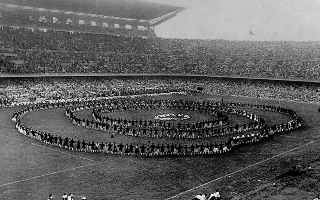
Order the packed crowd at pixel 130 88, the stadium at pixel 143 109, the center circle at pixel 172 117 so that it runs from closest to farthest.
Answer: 1. the stadium at pixel 143 109
2. the center circle at pixel 172 117
3. the packed crowd at pixel 130 88

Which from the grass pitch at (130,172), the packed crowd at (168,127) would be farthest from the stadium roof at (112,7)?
the grass pitch at (130,172)

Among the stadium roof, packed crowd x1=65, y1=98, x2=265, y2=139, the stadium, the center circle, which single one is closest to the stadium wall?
the stadium

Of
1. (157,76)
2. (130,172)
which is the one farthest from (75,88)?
(130,172)

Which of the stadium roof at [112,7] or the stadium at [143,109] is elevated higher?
the stadium roof at [112,7]

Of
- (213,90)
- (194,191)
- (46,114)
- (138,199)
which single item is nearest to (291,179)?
(194,191)

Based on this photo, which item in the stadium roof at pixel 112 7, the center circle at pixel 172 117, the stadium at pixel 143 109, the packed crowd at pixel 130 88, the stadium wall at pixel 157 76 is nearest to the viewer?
the stadium at pixel 143 109

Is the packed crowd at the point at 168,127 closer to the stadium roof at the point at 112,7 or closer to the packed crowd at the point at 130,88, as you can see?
the packed crowd at the point at 130,88
